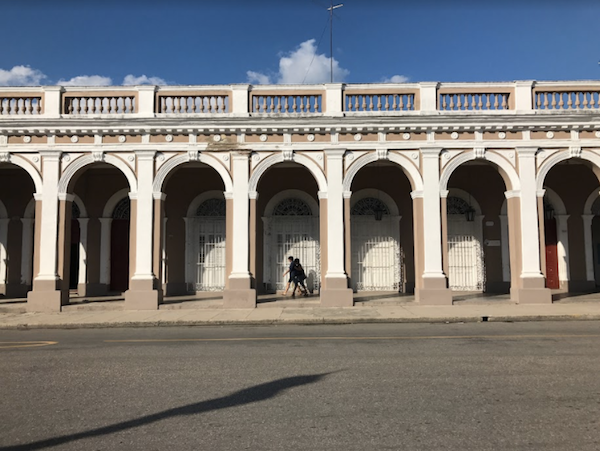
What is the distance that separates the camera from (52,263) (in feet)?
43.8

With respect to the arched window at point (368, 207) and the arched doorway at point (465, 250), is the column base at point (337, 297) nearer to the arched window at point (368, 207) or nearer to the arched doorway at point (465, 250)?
the arched window at point (368, 207)

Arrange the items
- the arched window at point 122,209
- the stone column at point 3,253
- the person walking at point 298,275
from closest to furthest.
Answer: the person walking at point 298,275 → the stone column at point 3,253 → the arched window at point 122,209

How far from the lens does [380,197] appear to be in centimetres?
1644

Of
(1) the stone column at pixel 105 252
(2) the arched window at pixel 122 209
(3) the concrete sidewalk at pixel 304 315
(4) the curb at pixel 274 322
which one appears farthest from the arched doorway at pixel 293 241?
(4) the curb at pixel 274 322

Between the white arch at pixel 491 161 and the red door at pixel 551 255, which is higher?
the white arch at pixel 491 161

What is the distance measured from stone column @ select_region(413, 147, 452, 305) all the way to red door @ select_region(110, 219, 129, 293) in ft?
32.8

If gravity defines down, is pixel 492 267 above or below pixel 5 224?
below

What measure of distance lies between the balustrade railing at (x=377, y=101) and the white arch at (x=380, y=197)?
341 cm

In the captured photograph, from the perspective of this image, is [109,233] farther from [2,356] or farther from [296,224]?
[2,356]

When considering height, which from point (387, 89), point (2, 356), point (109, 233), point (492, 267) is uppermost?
point (387, 89)

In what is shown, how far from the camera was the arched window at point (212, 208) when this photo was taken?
1665 cm

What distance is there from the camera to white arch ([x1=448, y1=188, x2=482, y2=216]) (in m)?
16.3

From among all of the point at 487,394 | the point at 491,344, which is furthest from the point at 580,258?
the point at 487,394

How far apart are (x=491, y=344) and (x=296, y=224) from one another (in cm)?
981
